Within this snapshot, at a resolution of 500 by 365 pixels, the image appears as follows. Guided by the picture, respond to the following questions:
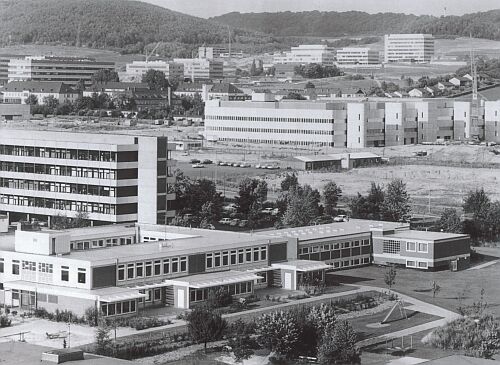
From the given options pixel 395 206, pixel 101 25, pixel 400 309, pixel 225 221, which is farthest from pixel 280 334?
pixel 101 25

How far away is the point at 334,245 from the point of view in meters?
13.1

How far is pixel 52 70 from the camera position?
45.8 metres

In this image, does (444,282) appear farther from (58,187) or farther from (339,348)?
(58,187)

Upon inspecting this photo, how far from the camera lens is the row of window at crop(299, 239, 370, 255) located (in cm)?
1270

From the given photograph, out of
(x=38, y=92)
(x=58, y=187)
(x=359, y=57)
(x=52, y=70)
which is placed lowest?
(x=58, y=187)

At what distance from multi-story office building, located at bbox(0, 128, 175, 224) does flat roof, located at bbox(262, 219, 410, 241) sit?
2.03 meters

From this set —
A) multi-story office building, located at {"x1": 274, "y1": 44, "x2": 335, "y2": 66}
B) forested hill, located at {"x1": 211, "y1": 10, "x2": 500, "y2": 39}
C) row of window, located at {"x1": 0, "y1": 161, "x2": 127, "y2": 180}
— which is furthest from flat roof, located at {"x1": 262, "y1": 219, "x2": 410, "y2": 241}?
forested hill, located at {"x1": 211, "y1": 10, "x2": 500, "y2": 39}

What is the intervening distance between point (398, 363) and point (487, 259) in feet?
19.0

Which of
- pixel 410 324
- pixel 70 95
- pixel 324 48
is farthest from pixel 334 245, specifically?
pixel 324 48

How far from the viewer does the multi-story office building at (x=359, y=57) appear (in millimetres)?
57562

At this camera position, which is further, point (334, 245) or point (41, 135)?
point (41, 135)

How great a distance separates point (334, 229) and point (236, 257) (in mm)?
2683

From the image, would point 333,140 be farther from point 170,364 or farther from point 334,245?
point 170,364

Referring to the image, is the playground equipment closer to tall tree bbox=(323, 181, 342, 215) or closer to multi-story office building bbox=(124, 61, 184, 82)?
tall tree bbox=(323, 181, 342, 215)
